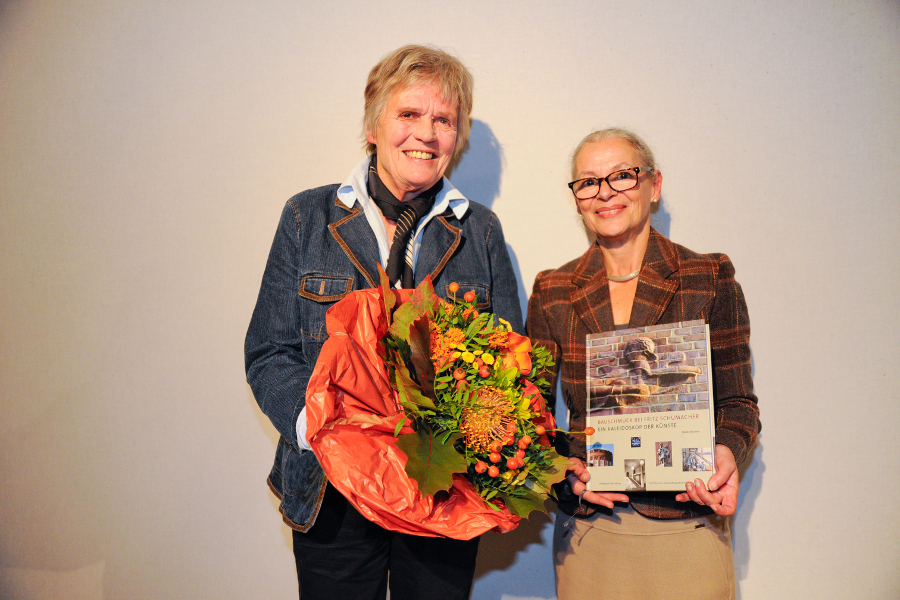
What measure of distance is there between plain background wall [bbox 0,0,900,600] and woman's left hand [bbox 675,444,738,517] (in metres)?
0.62

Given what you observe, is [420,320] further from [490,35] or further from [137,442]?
[137,442]

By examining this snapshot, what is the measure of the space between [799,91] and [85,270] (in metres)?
2.59

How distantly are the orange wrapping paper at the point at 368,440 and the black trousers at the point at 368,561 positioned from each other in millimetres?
327

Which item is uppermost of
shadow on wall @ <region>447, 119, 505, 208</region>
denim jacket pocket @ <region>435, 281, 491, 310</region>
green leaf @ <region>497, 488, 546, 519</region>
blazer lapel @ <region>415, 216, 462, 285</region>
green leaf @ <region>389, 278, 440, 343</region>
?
shadow on wall @ <region>447, 119, 505, 208</region>

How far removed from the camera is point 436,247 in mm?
1538

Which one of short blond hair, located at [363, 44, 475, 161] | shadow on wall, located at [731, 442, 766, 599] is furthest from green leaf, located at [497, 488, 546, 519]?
shadow on wall, located at [731, 442, 766, 599]

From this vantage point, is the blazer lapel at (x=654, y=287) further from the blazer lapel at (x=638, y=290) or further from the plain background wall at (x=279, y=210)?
the plain background wall at (x=279, y=210)

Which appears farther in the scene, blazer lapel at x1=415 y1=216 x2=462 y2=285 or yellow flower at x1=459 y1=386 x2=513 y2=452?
blazer lapel at x1=415 y1=216 x2=462 y2=285

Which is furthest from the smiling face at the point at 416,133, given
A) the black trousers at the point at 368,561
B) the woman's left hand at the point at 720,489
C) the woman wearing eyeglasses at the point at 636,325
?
the woman's left hand at the point at 720,489

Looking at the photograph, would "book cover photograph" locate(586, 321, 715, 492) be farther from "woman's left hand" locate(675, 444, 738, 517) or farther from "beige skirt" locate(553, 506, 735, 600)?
"beige skirt" locate(553, 506, 735, 600)

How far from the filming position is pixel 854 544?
1796 mm

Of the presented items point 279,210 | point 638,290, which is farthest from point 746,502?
point 279,210

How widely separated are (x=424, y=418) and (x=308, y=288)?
0.54 meters

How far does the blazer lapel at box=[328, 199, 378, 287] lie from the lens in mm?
A: 1455
